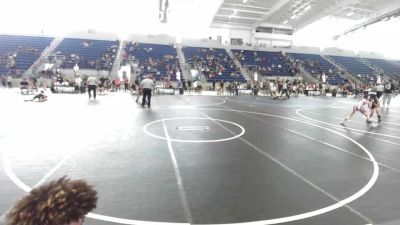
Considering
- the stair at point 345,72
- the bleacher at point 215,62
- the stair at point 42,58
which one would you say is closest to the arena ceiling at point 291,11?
the bleacher at point 215,62

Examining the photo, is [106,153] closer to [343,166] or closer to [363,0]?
[343,166]

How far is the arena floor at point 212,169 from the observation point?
416cm

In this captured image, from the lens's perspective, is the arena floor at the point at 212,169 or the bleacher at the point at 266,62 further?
the bleacher at the point at 266,62

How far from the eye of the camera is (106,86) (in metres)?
27.6

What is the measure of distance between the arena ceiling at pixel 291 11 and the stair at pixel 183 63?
672cm

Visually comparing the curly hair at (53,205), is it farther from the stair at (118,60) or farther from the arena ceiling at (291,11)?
the arena ceiling at (291,11)

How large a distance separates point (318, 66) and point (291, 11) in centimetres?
914

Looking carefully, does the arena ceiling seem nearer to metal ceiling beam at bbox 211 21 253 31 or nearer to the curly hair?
metal ceiling beam at bbox 211 21 253 31

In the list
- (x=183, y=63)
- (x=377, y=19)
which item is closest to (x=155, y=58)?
(x=183, y=63)

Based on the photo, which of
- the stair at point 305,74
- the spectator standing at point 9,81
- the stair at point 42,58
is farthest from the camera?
the stair at point 305,74

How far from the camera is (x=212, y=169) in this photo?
5871 millimetres

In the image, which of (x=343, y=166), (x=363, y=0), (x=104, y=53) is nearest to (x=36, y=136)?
(x=343, y=166)

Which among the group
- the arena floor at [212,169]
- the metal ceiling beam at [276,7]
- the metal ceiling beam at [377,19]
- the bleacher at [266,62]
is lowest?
the arena floor at [212,169]

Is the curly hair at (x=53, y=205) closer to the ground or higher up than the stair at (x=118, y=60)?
closer to the ground
